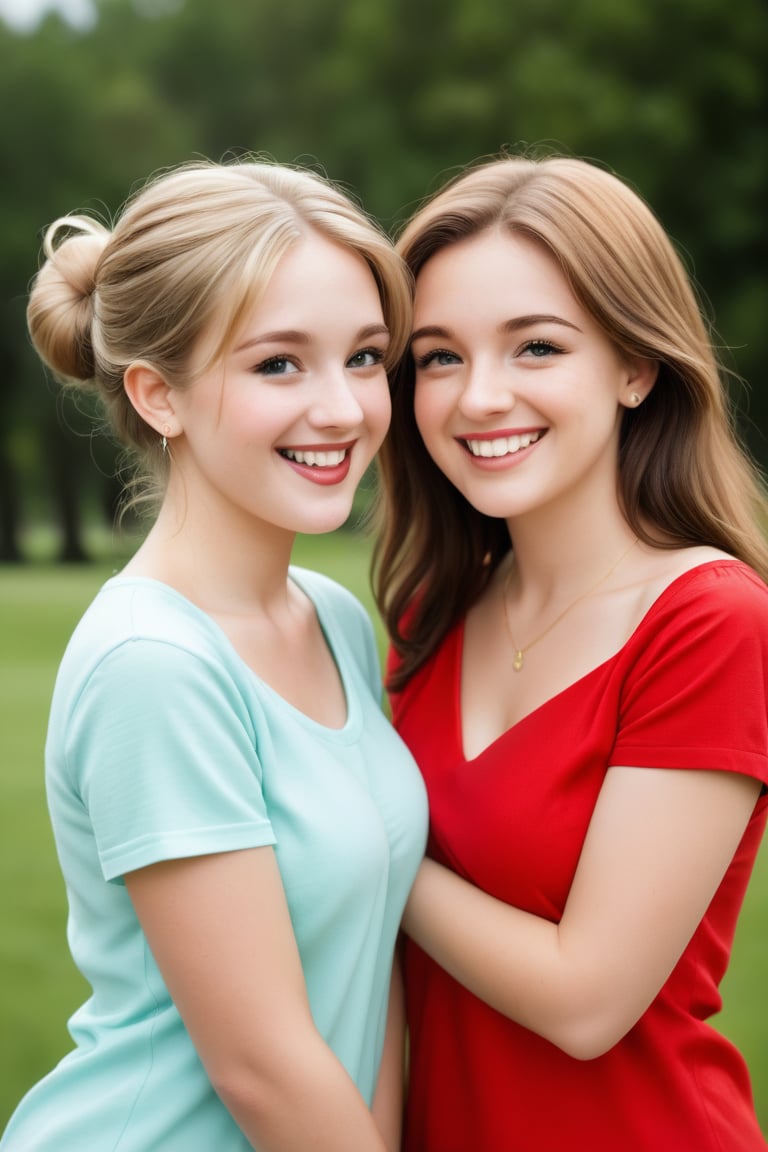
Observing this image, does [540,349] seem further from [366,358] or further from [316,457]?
[316,457]

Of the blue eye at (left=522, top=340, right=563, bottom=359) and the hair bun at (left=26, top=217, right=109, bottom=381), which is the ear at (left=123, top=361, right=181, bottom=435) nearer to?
the hair bun at (left=26, top=217, right=109, bottom=381)

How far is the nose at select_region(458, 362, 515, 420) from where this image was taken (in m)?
2.45

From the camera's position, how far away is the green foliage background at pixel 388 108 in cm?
2070

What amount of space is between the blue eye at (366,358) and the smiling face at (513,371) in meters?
0.19

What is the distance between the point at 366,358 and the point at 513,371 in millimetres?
312

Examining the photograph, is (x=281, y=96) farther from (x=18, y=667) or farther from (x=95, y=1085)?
(x=95, y=1085)

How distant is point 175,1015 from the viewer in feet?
6.64

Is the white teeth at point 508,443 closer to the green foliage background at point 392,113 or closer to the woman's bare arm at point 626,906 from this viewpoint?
the woman's bare arm at point 626,906

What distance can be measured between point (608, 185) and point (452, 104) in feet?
65.3

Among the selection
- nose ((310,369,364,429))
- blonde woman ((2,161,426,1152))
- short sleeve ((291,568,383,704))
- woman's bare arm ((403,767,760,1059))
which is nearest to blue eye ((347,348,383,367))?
blonde woman ((2,161,426,1152))

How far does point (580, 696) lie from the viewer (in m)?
2.34

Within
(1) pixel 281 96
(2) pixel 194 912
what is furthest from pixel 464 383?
(1) pixel 281 96

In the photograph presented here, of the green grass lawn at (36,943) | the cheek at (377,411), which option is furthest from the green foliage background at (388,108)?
the cheek at (377,411)

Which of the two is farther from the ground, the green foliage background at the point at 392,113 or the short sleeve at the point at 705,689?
the green foliage background at the point at 392,113
